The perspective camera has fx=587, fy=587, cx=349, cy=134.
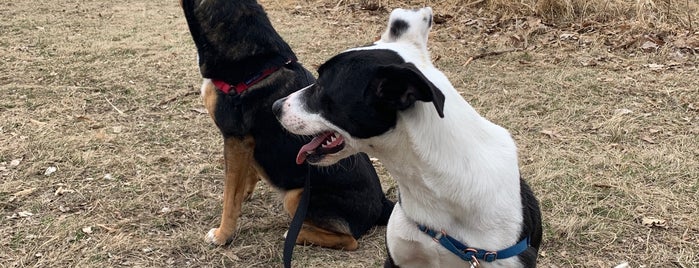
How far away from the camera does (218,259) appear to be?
3.31 metres

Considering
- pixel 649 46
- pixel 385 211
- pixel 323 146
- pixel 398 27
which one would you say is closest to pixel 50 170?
pixel 385 211

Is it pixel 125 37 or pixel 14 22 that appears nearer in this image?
pixel 125 37

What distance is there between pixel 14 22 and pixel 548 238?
326 inches

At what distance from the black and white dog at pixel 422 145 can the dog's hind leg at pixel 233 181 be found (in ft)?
3.28

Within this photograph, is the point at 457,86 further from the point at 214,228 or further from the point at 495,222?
the point at 495,222

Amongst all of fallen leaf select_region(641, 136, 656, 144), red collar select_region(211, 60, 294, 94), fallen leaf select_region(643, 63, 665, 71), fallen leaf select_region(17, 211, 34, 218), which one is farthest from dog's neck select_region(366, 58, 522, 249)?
fallen leaf select_region(643, 63, 665, 71)

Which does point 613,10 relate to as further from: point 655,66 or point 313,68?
point 313,68

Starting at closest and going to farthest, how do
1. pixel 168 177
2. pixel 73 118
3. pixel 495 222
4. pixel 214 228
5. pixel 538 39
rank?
1. pixel 495 222
2. pixel 214 228
3. pixel 168 177
4. pixel 73 118
5. pixel 538 39

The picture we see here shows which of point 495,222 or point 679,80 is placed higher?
point 495,222

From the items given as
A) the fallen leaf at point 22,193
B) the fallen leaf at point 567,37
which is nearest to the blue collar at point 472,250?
the fallen leaf at point 22,193

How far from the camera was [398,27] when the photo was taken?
235 centimetres

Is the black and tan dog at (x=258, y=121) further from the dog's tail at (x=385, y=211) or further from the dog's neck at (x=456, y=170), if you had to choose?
the dog's neck at (x=456, y=170)

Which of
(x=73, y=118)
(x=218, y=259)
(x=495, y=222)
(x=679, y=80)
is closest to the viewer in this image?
(x=495, y=222)

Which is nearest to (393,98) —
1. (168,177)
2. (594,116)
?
(168,177)
